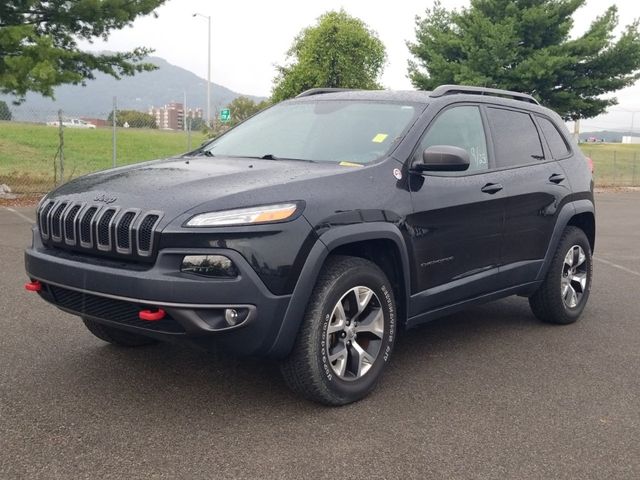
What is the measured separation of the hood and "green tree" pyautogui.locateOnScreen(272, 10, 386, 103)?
3231 cm

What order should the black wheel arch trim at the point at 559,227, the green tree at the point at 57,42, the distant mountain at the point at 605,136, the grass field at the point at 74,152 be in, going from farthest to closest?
the distant mountain at the point at 605,136 → the grass field at the point at 74,152 → the green tree at the point at 57,42 → the black wheel arch trim at the point at 559,227

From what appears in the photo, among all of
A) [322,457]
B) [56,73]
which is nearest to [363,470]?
[322,457]

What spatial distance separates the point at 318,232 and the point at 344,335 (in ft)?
2.07

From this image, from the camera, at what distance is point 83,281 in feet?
11.2

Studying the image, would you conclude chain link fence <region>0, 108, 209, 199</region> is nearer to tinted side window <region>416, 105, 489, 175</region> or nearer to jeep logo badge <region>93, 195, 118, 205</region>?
tinted side window <region>416, 105, 489, 175</region>

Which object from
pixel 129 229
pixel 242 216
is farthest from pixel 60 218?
pixel 242 216

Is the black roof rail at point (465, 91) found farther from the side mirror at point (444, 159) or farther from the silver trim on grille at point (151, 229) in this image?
the silver trim on grille at point (151, 229)

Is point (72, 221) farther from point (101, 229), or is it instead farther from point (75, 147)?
point (75, 147)

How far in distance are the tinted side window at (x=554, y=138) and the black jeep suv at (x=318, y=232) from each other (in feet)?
0.86

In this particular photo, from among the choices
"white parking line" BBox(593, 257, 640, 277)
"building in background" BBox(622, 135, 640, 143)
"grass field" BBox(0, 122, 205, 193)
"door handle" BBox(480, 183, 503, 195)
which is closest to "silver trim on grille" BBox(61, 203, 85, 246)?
"door handle" BBox(480, 183, 503, 195)

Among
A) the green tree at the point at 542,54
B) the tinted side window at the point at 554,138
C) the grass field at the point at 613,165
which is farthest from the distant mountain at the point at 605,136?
the tinted side window at the point at 554,138

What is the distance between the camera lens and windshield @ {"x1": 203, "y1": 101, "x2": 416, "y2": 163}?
4285 mm

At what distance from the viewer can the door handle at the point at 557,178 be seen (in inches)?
212

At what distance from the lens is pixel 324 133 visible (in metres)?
4.52
